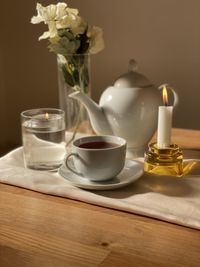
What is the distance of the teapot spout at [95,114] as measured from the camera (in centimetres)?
95

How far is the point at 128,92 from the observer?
0.95 meters

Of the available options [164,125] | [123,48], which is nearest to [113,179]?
[164,125]

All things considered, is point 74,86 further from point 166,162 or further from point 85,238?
point 85,238

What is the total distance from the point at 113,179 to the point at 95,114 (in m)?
0.22

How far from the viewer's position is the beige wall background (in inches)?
74.1

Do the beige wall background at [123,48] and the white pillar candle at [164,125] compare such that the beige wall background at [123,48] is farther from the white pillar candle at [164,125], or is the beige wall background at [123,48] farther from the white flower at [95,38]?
the white pillar candle at [164,125]

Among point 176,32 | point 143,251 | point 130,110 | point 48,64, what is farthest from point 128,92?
point 48,64

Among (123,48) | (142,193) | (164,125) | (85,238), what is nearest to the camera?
(85,238)

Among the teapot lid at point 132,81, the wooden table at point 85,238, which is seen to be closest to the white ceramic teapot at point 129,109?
the teapot lid at point 132,81

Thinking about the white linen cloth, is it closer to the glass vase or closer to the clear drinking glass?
the clear drinking glass

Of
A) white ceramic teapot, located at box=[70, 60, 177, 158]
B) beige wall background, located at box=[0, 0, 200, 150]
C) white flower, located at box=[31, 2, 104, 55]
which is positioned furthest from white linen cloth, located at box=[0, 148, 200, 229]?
beige wall background, located at box=[0, 0, 200, 150]

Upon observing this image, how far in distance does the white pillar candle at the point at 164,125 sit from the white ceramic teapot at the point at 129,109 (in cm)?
10

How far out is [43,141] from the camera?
0.89 meters

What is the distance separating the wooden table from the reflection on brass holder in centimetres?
19
